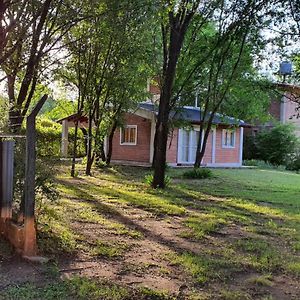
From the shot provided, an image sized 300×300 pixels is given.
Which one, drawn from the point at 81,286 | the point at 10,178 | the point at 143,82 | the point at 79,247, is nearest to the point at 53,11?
the point at 10,178

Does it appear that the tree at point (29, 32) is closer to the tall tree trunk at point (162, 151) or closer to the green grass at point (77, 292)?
the green grass at point (77, 292)

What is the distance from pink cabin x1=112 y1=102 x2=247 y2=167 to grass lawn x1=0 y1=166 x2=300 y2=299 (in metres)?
12.7

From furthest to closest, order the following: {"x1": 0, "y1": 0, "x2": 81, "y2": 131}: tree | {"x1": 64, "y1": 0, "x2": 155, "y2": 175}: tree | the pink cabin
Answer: the pink cabin → {"x1": 64, "y1": 0, "x2": 155, "y2": 175}: tree → {"x1": 0, "y1": 0, "x2": 81, "y2": 131}: tree

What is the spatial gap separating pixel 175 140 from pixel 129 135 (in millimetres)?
2659

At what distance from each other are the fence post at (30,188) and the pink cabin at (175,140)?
649 inches

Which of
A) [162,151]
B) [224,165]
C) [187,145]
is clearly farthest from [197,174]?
[224,165]

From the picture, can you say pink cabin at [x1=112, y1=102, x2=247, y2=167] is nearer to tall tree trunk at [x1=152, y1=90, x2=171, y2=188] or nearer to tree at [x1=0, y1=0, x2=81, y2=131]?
tall tree trunk at [x1=152, y1=90, x2=171, y2=188]

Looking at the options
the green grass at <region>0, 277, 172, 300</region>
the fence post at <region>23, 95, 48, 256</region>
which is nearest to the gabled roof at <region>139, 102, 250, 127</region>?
the fence post at <region>23, 95, 48, 256</region>

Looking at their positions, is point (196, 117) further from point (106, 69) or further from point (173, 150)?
point (106, 69)

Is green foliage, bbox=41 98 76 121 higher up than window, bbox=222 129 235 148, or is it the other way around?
green foliage, bbox=41 98 76 121

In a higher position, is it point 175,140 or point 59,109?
point 59,109

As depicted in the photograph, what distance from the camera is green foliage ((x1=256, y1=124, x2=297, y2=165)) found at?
2695 cm

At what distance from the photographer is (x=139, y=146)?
22531 mm

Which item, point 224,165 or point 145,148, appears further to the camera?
point 224,165
